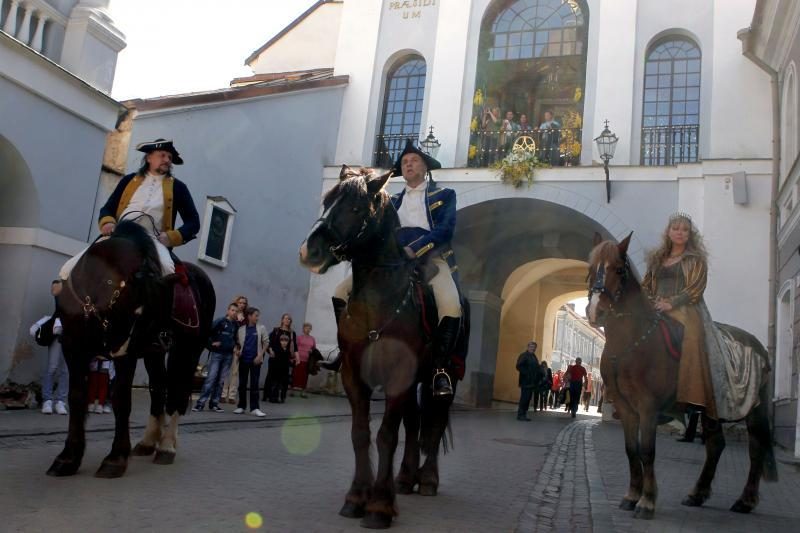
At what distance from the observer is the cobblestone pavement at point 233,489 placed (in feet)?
12.9

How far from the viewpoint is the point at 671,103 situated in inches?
703

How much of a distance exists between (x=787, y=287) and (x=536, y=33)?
9826 mm

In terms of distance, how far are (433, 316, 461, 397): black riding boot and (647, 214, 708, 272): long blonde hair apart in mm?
2152

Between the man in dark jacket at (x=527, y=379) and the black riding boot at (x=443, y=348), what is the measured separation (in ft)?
39.7

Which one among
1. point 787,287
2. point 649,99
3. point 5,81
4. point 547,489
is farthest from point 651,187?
point 5,81

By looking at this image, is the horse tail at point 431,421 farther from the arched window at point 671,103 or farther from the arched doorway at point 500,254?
the arched window at point 671,103

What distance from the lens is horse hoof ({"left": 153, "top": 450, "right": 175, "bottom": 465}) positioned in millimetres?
5730

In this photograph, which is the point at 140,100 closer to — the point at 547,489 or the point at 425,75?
the point at 425,75

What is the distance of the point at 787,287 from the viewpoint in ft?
44.4

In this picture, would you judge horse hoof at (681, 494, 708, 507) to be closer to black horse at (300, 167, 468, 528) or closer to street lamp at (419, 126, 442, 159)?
black horse at (300, 167, 468, 528)

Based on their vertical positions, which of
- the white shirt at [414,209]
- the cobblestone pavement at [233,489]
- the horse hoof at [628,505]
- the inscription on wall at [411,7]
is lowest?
the cobblestone pavement at [233,489]

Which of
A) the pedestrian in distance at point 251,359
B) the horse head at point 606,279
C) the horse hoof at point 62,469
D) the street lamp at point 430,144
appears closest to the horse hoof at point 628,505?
the horse head at point 606,279

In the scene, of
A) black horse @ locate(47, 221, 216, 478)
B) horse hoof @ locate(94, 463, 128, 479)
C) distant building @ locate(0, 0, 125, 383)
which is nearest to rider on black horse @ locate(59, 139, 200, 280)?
black horse @ locate(47, 221, 216, 478)

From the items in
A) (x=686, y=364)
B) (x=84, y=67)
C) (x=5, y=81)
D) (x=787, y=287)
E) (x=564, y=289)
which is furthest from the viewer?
(x=564, y=289)
